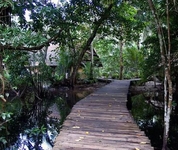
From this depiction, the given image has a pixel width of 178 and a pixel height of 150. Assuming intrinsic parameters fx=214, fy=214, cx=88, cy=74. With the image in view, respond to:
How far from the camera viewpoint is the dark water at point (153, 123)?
5434 mm

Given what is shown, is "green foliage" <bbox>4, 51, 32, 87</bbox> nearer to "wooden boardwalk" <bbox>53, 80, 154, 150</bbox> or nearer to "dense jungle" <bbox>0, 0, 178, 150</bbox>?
"dense jungle" <bbox>0, 0, 178, 150</bbox>

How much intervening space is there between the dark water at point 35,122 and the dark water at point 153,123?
259 centimetres

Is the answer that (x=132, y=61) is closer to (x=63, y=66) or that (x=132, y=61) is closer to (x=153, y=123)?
(x=63, y=66)

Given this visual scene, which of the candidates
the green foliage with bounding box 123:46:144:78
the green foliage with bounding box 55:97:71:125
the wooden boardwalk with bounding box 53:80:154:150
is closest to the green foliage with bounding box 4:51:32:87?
the green foliage with bounding box 55:97:71:125

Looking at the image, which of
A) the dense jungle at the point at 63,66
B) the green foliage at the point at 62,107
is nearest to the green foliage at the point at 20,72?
the dense jungle at the point at 63,66

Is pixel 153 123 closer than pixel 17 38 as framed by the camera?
No

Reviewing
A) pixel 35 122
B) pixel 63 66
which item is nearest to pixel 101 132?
pixel 35 122

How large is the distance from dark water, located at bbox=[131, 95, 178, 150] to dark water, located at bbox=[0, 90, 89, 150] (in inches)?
102

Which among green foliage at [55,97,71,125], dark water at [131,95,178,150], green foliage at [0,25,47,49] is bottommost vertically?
dark water at [131,95,178,150]

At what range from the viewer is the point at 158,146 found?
520 cm

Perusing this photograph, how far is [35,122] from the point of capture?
6.98 m

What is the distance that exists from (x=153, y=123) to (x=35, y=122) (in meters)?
→ 3.82

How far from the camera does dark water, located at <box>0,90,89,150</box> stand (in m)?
5.26

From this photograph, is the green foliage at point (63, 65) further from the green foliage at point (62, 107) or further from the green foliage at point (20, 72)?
the green foliage at point (20, 72)
